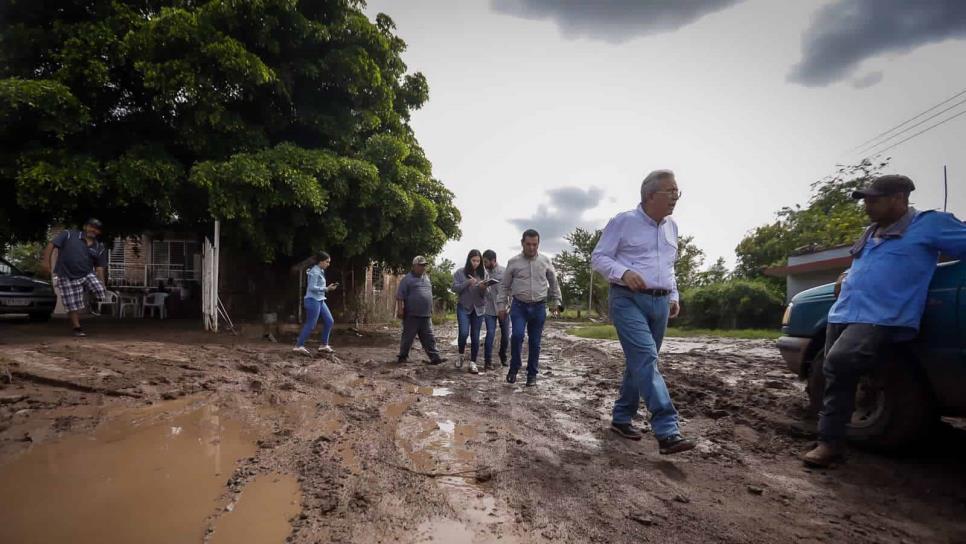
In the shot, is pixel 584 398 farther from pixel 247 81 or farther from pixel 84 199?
pixel 84 199

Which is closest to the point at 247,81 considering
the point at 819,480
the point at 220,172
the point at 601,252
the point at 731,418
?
the point at 220,172

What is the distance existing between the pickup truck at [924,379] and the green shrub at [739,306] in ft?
52.2

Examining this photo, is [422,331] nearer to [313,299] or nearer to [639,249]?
[313,299]

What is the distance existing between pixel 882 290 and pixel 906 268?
0.60ft

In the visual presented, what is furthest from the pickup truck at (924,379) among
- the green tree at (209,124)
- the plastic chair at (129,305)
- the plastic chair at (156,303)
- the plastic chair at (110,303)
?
the plastic chair at (110,303)

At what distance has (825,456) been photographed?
112 inches

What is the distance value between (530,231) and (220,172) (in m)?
6.20

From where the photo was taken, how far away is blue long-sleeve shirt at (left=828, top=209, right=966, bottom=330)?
2.70 metres

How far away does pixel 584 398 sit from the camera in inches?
192

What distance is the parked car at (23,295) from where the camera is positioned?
9.45 m

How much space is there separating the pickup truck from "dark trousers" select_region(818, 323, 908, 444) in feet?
0.68

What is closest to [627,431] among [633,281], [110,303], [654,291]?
[654,291]

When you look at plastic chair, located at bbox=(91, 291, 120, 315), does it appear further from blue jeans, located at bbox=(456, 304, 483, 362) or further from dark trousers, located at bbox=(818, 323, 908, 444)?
dark trousers, located at bbox=(818, 323, 908, 444)

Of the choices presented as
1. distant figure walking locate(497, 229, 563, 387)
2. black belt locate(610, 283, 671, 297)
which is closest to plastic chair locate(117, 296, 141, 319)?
distant figure walking locate(497, 229, 563, 387)
